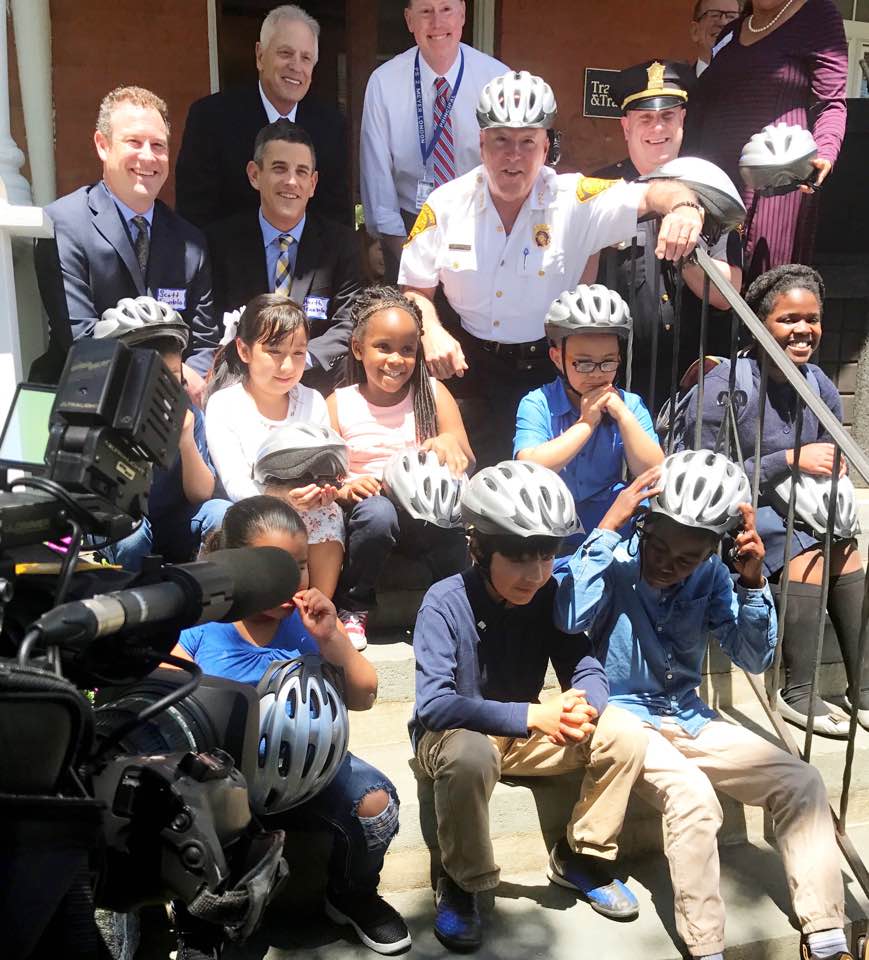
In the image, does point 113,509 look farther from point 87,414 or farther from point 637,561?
point 637,561

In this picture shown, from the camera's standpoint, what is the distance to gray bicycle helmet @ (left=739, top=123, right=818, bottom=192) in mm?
4594

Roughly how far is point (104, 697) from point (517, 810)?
2.08 m

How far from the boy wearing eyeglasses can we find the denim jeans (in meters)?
0.44

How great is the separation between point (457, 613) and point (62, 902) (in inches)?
82.8

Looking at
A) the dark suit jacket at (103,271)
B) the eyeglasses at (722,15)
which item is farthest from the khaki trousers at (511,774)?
the eyeglasses at (722,15)

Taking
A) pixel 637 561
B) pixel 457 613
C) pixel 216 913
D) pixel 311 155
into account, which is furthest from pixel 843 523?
pixel 216 913

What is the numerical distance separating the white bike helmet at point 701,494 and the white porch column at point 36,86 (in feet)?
13.5

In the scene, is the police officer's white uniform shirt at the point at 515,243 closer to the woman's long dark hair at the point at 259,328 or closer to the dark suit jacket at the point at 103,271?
the woman's long dark hair at the point at 259,328

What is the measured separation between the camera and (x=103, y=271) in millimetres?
4191

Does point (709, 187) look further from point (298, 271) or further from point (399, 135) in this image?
point (298, 271)

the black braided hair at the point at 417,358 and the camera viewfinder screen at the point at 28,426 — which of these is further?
the black braided hair at the point at 417,358

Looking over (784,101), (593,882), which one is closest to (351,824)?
(593,882)

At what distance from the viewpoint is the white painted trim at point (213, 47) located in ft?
20.4

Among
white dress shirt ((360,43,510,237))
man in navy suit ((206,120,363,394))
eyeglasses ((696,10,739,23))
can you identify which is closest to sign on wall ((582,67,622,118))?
eyeglasses ((696,10,739,23))
